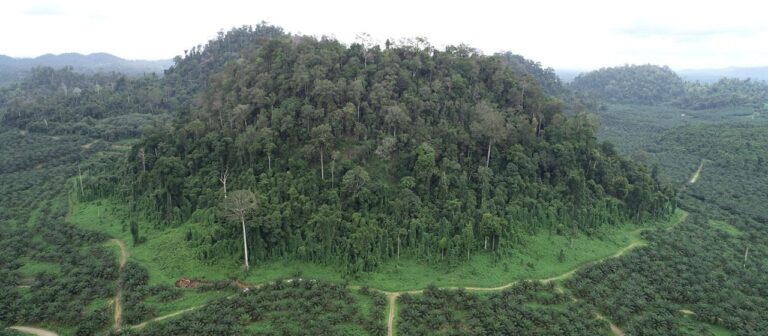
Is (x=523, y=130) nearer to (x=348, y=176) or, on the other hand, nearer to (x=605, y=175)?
(x=605, y=175)

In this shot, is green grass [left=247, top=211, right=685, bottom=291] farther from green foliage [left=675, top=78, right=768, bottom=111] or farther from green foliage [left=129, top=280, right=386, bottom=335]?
green foliage [left=675, top=78, right=768, bottom=111]

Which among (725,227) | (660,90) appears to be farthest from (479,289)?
(660,90)

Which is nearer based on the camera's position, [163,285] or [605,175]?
[163,285]

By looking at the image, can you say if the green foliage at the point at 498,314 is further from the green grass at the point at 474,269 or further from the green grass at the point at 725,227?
the green grass at the point at 725,227

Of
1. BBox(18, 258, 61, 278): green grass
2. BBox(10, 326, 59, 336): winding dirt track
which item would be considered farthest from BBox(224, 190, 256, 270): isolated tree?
BBox(18, 258, 61, 278): green grass

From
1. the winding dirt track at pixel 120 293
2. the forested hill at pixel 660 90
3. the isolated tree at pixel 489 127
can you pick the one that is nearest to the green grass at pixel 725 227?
the isolated tree at pixel 489 127

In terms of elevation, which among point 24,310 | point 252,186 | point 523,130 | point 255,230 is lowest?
point 24,310

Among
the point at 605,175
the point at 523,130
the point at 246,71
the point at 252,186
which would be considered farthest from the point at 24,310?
the point at 605,175
